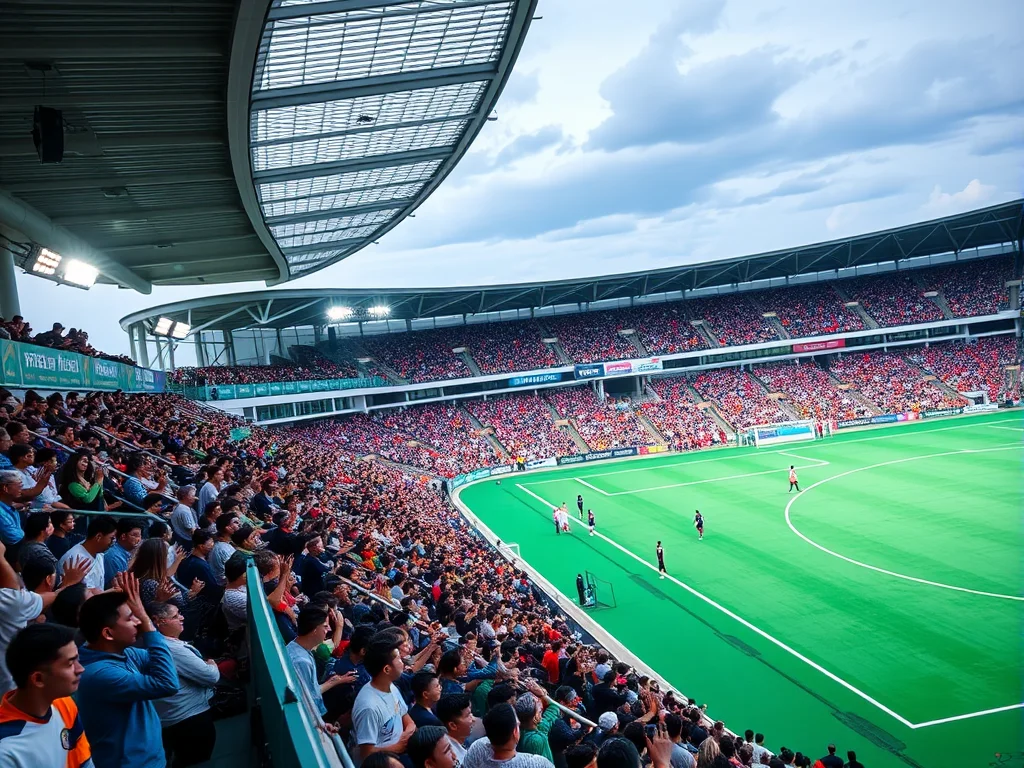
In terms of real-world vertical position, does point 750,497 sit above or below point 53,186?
below

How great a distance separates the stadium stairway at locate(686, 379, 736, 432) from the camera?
52.1m

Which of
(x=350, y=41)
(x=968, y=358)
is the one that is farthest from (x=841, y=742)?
(x=968, y=358)

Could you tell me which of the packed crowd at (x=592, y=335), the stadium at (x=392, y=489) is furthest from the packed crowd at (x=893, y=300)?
the packed crowd at (x=592, y=335)

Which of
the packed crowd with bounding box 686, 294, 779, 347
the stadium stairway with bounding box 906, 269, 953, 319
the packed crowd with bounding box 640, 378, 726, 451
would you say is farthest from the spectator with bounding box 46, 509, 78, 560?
the stadium stairway with bounding box 906, 269, 953, 319

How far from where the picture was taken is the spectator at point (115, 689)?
344cm

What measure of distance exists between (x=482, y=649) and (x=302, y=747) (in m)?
6.80

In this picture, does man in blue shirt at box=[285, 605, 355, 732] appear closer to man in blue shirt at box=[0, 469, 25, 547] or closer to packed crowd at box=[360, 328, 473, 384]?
man in blue shirt at box=[0, 469, 25, 547]

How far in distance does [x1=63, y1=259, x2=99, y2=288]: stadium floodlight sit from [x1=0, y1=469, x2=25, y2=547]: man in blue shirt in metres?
21.7

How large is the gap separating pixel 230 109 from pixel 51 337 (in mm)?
8139

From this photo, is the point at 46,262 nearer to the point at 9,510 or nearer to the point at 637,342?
the point at 9,510

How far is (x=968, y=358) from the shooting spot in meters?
56.3

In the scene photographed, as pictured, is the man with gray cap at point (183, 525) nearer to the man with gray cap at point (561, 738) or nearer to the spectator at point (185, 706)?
the spectator at point (185, 706)

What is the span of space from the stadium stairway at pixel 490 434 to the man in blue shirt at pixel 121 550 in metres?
41.9

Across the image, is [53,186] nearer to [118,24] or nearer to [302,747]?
[118,24]
